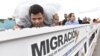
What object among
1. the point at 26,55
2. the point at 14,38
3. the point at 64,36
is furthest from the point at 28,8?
the point at 14,38

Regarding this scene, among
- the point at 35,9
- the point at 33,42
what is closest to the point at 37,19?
the point at 35,9

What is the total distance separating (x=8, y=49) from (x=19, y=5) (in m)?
1.79

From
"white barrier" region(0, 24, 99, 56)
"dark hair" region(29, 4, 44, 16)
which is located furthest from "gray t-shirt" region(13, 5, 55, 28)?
"white barrier" region(0, 24, 99, 56)

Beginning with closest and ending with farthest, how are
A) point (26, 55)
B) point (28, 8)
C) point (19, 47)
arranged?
point (19, 47) < point (26, 55) < point (28, 8)

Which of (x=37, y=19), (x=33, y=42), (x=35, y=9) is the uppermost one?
(x=35, y=9)

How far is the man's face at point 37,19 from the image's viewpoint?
311 cm

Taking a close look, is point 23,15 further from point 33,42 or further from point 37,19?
point 33,42

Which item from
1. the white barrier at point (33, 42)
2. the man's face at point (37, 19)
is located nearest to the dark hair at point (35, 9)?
the man's face at point (37, 19)

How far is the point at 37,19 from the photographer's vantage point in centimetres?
313

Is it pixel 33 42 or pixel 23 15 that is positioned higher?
pixel 23 15

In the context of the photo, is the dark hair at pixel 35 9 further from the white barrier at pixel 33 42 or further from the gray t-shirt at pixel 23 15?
the white barrier at pixel 33 42

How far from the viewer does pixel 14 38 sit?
1.57m

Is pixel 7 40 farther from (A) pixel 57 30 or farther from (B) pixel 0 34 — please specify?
(A) pixel 57 30

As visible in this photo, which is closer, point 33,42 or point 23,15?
point 33,42
